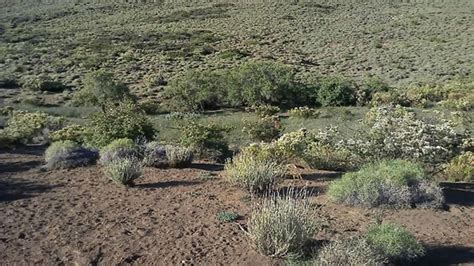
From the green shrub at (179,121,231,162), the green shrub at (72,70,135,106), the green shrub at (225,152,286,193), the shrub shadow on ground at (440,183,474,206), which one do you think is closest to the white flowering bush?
the shrub shadow on ground at (440,183,474,206)

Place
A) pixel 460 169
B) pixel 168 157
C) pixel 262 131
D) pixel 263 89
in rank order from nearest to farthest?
pixel 168 157
pixel 460 169
pixel 262 131
pixel 263 89

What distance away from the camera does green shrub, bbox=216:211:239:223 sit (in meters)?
8.60

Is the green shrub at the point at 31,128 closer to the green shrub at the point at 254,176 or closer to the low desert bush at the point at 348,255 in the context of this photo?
the green shrub at the point at 254,176

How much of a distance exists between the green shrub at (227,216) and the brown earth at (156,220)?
11 cm

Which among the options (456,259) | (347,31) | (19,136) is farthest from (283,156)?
(347,31)

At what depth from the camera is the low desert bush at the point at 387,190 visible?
9491 millimetres

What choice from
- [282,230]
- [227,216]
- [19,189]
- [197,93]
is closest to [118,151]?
[19,189]

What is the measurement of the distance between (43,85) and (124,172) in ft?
86.4

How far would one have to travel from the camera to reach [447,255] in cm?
769

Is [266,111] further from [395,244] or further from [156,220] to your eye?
[395,244]

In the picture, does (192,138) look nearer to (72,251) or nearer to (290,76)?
(72,251)

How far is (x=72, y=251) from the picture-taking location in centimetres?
739

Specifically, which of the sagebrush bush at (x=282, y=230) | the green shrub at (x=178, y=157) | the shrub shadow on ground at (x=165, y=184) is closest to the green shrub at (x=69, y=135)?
the green shrub at (x=178, y=157)

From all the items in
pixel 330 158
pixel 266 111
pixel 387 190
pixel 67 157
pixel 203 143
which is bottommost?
pixel 266 111
